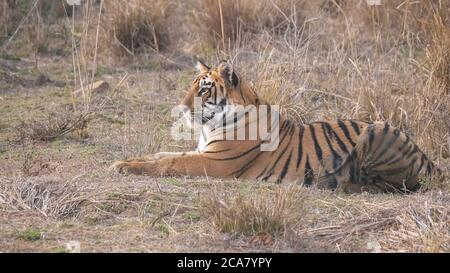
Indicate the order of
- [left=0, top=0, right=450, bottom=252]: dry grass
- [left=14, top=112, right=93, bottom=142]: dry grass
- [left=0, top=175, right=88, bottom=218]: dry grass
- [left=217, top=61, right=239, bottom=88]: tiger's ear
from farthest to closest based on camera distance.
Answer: [left=14, top=112, right=93, bottom=142]: dry grass
[left=217, top=61, right=239, bottom=88]: tiger's ear
[left=0, top=175, right=88, bottom=218]: dry grass
[left=0, top=0, right=450, bottom=252]: dry grass

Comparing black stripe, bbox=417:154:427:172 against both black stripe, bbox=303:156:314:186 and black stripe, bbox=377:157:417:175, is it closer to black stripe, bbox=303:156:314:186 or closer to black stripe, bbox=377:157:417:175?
black stripe, bbox=377:157:417:175

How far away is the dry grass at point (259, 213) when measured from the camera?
15.5ft

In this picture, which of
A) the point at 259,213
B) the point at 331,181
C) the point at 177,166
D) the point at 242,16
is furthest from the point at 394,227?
the point at 242,16

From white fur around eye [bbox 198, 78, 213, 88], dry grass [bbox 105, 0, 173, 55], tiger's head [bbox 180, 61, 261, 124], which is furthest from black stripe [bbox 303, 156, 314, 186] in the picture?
dry grass [bbox 105, 0, 173, 55]

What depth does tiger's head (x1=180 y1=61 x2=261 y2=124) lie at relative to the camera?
620 cm

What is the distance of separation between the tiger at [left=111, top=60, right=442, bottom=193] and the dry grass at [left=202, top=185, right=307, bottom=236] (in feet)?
3.37

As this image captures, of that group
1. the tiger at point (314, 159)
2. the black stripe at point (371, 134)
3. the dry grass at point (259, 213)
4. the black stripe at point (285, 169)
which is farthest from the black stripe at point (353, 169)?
the dry grass at point (259, 213)

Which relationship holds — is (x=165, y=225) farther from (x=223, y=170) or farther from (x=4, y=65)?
(x=4, y=65)

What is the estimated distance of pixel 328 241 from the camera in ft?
16.0

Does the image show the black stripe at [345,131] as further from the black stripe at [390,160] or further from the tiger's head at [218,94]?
the tiger's head at [218,94]

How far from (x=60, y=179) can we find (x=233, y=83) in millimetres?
1374

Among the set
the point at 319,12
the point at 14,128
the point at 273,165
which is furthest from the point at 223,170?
the point at 319,12

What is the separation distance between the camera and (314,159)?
236 inches

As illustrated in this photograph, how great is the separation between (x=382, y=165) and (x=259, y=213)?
1493 mm
